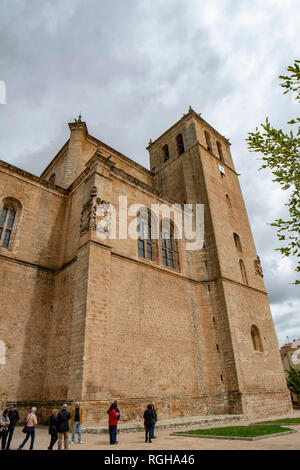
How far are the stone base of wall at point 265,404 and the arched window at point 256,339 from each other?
2.23 m

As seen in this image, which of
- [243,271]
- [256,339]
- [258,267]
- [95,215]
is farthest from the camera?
[258,267]

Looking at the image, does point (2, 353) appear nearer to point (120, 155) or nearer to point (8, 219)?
point (8, 219)

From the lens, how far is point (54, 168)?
69.7 ft

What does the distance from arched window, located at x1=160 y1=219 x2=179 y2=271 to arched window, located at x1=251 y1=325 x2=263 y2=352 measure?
5617 mm

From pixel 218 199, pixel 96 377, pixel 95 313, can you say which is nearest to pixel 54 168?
pixel 218 199

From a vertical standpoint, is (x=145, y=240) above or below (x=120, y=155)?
below

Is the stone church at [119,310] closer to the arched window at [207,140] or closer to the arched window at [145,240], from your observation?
the arched window at [145,240]

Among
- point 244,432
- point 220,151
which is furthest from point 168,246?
point 220,151

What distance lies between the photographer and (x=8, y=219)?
13.4m

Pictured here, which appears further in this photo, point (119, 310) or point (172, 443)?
point (119, 310)

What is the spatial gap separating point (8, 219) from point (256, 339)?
14.5 m

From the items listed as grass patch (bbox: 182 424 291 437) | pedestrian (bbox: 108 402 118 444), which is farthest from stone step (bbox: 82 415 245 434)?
pedestrian (bbox: 108 402 118 444)

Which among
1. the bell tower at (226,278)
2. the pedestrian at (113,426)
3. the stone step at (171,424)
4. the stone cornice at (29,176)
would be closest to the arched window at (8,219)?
the stone cornice at (29,176)
